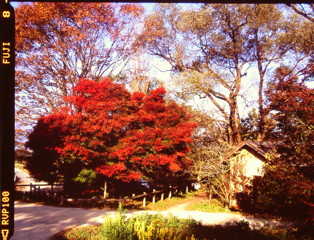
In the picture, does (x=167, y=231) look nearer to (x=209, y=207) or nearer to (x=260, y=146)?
(x=209, y=207)

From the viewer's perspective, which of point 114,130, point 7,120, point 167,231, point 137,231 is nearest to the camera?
point 7,120

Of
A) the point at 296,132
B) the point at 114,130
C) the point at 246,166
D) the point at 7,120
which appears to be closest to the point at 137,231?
the point at 7,120

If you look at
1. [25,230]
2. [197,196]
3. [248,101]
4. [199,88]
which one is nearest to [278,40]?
[248,101]

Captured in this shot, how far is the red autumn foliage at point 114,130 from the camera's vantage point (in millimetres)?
14680

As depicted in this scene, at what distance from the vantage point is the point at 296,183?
328 inches

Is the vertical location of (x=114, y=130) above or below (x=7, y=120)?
above

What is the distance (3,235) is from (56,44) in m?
19.8

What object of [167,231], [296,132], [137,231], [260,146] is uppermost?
[296,132]

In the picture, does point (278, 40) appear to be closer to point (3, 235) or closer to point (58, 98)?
point (58, 98)

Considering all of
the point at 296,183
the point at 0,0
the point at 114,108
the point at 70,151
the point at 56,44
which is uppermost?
the point at 56,44

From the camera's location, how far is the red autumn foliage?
14680mm

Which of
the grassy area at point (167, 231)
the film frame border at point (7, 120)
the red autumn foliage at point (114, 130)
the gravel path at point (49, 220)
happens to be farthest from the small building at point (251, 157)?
the film frame border at point (7, 120)

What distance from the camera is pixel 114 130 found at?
15.6 metres

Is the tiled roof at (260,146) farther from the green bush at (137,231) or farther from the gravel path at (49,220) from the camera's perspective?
the green bush at (137,231)
